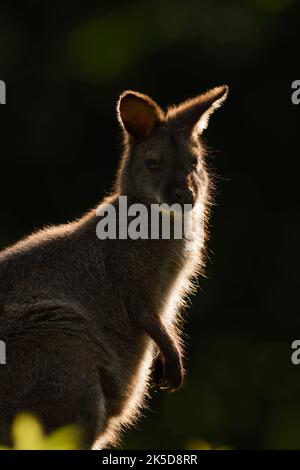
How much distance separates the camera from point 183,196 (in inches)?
345

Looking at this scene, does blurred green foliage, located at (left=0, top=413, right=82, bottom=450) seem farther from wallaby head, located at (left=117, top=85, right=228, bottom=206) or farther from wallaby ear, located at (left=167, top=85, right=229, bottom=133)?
wallaby ear, located at (left=167, top=85, right=229, bottom=133)

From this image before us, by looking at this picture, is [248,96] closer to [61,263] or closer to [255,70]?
[255,70]

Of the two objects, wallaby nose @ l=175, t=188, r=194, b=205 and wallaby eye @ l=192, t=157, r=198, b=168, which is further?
wallaby eye @ l=192, t=157, r=198, b=168

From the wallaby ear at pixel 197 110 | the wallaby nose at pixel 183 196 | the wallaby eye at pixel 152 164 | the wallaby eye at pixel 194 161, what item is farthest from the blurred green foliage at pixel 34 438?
the wallaby ear at pixel 197 110

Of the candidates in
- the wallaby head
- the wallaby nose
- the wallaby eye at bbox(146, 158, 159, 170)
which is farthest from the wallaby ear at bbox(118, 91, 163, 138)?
the wallaby nose

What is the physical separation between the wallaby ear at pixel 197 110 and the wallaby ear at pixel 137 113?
Result: 0.15 m

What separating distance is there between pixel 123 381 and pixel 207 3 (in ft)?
46.0

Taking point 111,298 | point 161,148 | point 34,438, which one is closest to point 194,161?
point 161,148

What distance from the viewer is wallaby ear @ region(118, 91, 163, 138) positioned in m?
9.04

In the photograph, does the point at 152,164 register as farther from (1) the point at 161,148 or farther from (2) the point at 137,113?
(2) the point at 137,113

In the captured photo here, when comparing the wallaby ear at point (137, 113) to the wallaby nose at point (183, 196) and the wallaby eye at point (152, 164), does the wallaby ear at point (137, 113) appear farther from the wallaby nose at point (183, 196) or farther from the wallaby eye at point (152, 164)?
the wallaby nose at point (183, 196)

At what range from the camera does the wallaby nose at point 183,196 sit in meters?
8.76

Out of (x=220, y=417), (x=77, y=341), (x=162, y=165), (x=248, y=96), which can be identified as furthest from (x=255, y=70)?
(x=77, y=341)

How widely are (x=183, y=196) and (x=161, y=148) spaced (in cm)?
52
